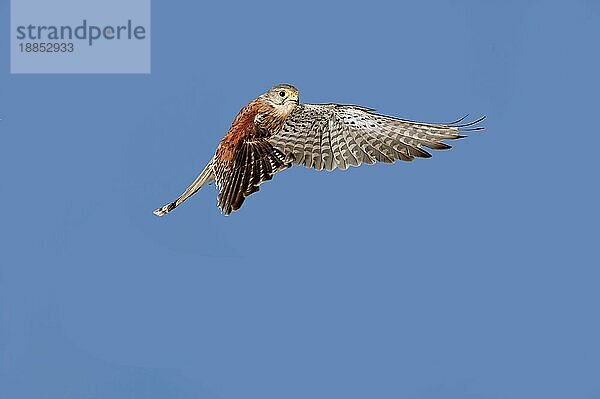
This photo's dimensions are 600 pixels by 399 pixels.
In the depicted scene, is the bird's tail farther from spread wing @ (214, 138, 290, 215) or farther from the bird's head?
the bird's head

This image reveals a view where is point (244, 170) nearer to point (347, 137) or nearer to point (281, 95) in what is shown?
point (281, 95)

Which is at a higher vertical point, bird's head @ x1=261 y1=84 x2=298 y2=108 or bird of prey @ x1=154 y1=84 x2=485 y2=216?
bird's head @ x1=261 y1=84 x2=298 y2=108

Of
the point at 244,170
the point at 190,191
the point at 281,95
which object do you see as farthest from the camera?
the point at 190,191

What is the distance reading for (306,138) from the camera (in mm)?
6570

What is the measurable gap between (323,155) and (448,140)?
2.86 ft

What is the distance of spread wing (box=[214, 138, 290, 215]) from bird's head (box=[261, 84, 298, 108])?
24 centimetres

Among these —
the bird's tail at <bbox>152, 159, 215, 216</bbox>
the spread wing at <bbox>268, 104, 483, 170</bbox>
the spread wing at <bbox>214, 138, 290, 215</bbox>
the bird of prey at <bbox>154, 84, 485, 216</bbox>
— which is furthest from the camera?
the spread wing at <bbox>268, 104, 483, 170</bbox>

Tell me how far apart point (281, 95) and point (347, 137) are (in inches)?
37.9

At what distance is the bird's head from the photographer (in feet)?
18.7

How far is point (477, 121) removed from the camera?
6.04 m

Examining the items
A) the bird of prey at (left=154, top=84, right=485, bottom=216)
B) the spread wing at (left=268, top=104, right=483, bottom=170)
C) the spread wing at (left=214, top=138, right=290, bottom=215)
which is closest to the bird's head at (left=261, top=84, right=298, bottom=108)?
the bird of prey at (left=154, top=84, right=485, bottom=216)

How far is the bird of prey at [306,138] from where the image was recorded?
556 cm

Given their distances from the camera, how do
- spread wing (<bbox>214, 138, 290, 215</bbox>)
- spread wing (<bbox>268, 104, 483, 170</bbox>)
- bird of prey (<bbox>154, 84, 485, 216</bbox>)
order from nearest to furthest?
spread wing (<bbox>214, 138, 290, 215</bbox>), bird of prey (<bbox>154, 84, 485, 216</bbox>), spread wing (<bbox>268, 104, 483, 170</bbox>)

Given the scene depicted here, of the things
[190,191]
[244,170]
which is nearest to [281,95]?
[244,170]
